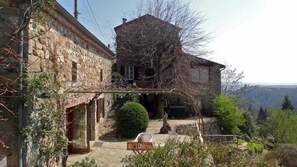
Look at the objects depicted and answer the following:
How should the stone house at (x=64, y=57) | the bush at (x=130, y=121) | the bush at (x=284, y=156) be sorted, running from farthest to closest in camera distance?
the bush at (x=130, y=121) < the bush at (x=284, y=156) < the stone house at (x=64, y=57)

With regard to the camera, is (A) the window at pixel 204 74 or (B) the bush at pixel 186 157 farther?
(A) the window at pixel 204 74

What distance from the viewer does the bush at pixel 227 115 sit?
2130 cm

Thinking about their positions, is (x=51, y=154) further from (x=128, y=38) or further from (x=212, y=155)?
(x=128, y=38)

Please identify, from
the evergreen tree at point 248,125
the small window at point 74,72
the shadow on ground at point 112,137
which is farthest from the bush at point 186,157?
the evergreen tree at point 248,125

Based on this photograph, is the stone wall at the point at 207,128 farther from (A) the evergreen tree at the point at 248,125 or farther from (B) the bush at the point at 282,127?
(B) the bush at the point at 282,127

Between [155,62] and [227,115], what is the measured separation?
707 cm

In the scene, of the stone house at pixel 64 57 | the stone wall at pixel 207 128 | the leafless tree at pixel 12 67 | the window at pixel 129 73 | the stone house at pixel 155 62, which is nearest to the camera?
the leafless tree at pixel 12 67

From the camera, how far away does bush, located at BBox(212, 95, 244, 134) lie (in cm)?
2130

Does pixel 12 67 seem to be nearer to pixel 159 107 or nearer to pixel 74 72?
pixel 74 72

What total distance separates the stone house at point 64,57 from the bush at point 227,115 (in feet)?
36.9

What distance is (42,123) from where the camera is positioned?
5.38 metres

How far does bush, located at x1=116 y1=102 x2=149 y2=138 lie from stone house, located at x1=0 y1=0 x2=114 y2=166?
123cm

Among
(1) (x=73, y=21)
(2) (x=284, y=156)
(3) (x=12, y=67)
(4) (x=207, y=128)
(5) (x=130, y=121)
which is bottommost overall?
(2) (x=284, y=156)

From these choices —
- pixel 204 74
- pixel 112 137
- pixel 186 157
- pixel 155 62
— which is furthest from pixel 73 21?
pixel 204 74
